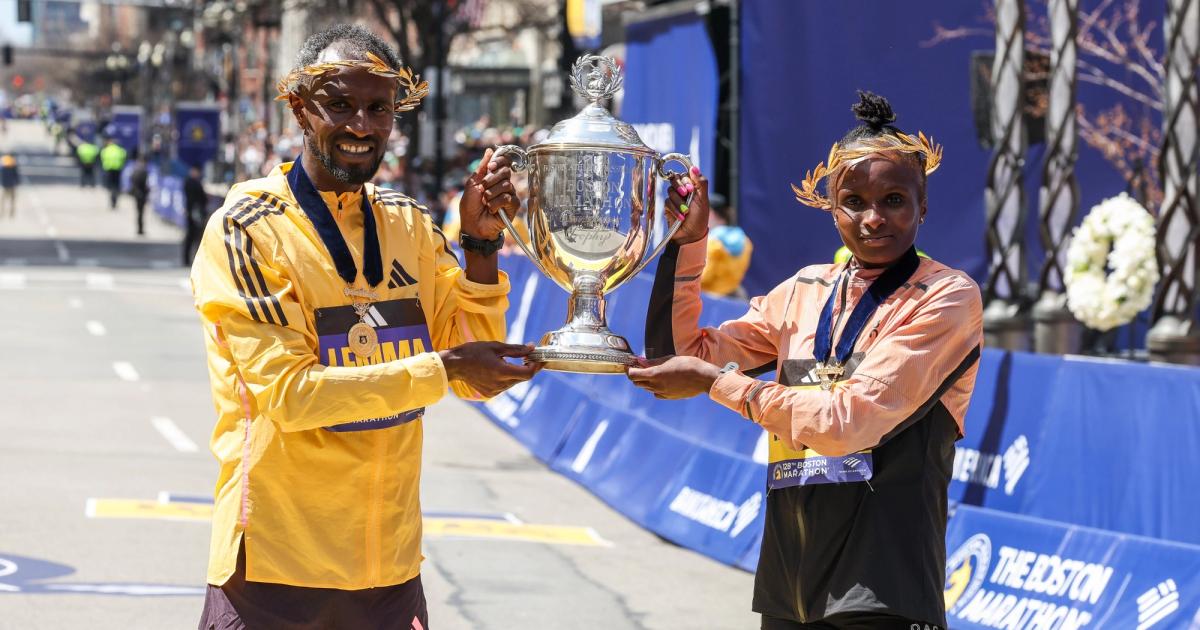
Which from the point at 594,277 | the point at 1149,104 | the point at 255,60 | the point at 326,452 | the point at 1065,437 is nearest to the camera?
the point at 326,452

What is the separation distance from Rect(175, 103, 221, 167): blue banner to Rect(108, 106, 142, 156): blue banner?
18.7 meters

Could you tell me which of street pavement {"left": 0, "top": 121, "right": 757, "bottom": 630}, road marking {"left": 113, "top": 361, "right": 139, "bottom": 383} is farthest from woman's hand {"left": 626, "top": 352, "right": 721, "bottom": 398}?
road marking {"left": 113, "top": 361, "right": 139, "bottom": 383}

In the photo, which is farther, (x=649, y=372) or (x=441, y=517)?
(x=441, y=517)

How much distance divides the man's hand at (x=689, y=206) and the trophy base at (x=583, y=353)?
0.34 metres

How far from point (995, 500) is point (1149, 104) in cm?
819

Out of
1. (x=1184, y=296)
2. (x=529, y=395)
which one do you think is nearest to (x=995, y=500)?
(x=1184, y=296)

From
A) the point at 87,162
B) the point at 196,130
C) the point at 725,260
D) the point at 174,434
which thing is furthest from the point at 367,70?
the point at 87,162

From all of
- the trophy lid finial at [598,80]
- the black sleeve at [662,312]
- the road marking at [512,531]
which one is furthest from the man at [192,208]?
the black sleeve at [662,312]

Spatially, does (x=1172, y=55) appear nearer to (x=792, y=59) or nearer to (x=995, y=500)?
(x=995, y=500)

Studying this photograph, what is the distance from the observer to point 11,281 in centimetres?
2708

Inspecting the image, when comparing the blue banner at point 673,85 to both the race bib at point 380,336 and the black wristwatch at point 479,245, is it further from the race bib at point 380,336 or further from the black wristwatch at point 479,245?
the race bib at point 380,336

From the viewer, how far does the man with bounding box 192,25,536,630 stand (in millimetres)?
3826

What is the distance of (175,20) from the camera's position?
248ft

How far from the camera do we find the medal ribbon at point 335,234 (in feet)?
13.0
